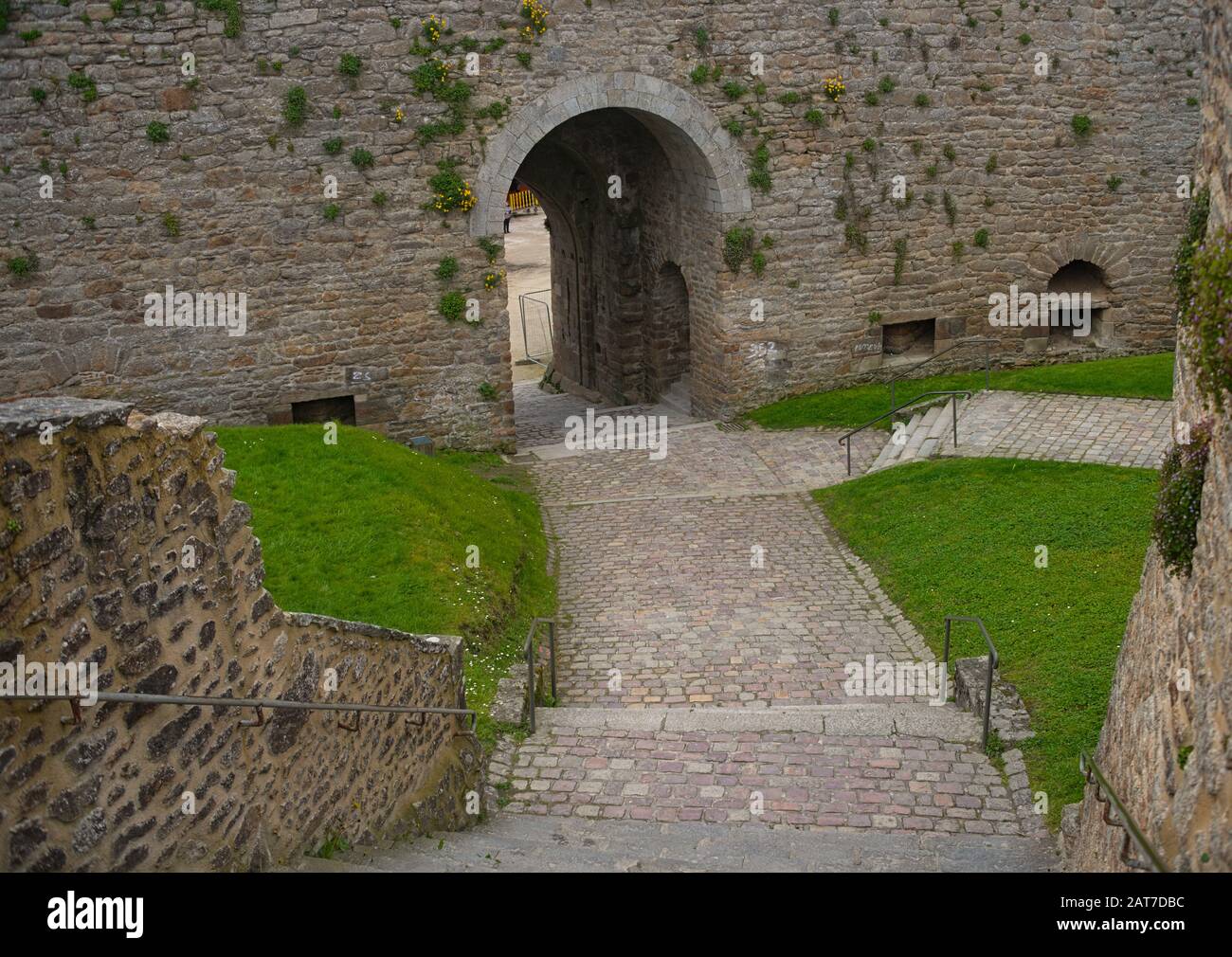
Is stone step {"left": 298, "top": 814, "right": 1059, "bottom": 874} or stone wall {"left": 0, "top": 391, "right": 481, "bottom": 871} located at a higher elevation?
stone wall {"left": 0, "top": 391, "right": 481, "bottom": 871}

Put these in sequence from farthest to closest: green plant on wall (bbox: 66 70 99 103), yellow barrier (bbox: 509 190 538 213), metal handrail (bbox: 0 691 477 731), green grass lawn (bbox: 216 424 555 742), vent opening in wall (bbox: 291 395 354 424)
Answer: yellow barrier (bbox: 509 190 538 213) < vent opening in wall (bbox: 291 395 354 424) < green plant on wall (bbox: 66 70 99 103) < green grass lawn (bbox: 216 424 555 742) < metal handrail (bbox: 0 691 477 731)

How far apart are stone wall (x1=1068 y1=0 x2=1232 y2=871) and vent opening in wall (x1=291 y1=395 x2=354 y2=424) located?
38.5 ft

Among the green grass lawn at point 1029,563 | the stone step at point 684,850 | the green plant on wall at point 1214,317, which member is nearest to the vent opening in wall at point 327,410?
the green grass lawn at point 1029,563

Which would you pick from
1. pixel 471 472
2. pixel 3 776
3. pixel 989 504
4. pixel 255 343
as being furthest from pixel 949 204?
pixel 3 776

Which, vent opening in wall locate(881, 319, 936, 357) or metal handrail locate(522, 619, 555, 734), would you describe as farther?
vent opening in wall locate(881, 319, 936, 357)

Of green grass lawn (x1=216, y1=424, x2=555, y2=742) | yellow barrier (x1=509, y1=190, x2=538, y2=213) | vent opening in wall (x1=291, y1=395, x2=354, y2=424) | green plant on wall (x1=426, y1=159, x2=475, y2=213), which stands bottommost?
green grass lawn (x1=216, y1=424, x2=555, y2=742)

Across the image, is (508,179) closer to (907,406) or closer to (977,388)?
(907,406)

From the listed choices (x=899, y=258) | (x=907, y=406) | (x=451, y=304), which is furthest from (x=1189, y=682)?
(x=899, y=258)

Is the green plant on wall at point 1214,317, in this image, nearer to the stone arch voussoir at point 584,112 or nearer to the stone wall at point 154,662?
the stone wall at point 154,662

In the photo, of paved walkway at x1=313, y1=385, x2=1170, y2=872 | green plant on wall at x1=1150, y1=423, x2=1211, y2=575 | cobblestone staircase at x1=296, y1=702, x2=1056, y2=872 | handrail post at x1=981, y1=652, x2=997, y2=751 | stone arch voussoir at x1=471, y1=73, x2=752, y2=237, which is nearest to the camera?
green plant on wall at x1=1150, y1=423, x2=1211, y2=575

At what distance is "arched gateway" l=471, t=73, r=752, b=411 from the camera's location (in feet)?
56.6

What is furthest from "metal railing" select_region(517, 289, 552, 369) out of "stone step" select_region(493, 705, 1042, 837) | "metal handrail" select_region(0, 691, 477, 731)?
"metal handrail" select_region(0, 691, 477, 731)

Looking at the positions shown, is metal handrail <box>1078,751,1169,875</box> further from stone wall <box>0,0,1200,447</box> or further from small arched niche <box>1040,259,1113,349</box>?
small arched niche <box>1040,259,1113,349</box>

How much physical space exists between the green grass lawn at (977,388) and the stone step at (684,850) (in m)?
10.6
